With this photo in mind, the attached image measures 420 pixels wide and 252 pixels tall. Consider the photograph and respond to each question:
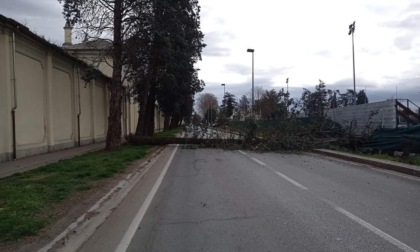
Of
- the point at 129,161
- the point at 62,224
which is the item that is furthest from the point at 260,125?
the point at 62,224

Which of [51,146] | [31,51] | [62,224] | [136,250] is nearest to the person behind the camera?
[136,250]

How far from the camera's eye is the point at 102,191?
414 inches

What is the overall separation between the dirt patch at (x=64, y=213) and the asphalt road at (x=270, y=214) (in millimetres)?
620

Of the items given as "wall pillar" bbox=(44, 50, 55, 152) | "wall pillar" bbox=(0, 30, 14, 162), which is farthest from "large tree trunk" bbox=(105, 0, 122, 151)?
"wall pillar" bbox=(0, 30, 14, 162)

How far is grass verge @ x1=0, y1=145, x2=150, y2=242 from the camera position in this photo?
685cm

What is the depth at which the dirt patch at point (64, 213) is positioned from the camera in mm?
6011

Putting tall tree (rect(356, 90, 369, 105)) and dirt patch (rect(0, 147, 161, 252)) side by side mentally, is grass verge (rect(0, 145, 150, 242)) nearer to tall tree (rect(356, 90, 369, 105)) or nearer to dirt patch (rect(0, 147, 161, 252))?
dirt patch (rect(0, 147, 161, 252))

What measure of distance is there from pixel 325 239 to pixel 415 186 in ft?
20.5

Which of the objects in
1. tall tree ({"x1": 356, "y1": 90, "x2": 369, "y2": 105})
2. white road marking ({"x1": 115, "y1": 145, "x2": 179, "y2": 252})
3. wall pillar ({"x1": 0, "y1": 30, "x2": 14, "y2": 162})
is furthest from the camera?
tall tree ({"x1": 356, "y1": 90, "x2": 369, "y2": 105})

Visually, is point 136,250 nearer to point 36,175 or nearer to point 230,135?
point 36,175

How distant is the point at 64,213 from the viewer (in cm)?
798

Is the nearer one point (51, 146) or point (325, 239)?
point (325, 239)

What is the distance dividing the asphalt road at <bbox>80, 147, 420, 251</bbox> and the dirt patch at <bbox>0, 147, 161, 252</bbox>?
620 millimetres

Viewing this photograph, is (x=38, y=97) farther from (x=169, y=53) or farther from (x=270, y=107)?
(x=270, y=107)
